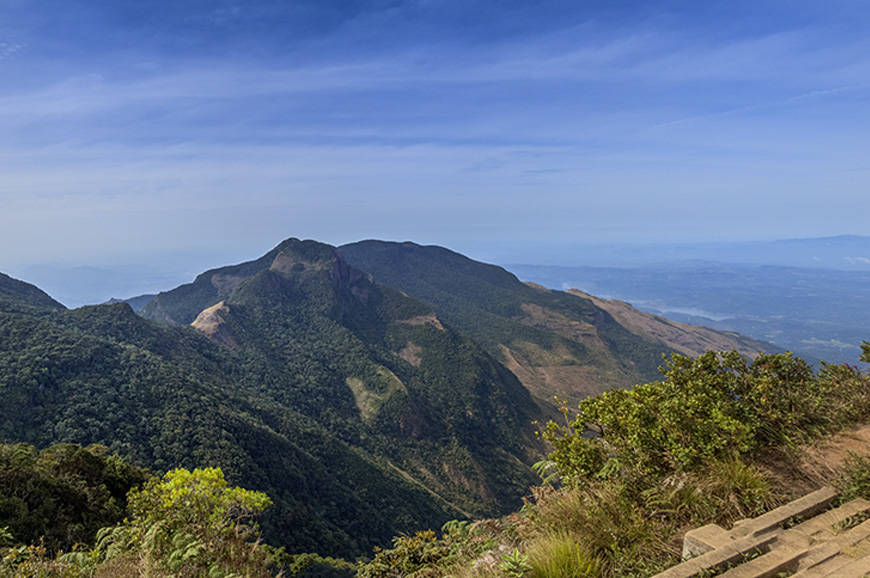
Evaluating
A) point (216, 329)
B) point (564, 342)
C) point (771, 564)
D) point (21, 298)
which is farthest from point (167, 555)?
point (564, 342)

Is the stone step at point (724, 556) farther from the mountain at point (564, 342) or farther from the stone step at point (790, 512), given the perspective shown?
the mountain at point (564, 342)

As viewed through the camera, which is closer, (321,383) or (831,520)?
(831,520)

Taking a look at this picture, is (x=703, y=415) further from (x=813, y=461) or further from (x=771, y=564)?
(x=771, y=564)

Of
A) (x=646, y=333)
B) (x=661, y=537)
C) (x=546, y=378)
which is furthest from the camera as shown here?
(x=646, y=333)

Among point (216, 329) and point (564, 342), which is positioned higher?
point (216, 329)

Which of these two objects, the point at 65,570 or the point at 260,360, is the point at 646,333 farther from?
the point at 65,570

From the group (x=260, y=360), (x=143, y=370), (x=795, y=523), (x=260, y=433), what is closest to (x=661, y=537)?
(x=795, y=523)
